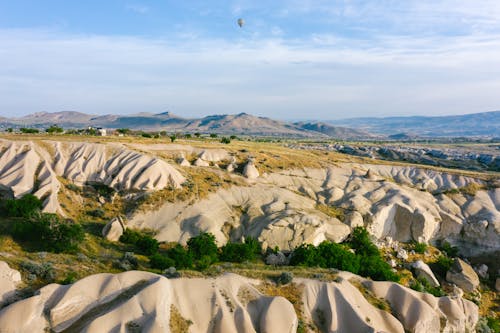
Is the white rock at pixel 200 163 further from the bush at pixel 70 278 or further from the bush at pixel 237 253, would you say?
the bush at pixel 70 278

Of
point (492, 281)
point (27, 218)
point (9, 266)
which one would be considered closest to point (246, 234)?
point (27, 218)

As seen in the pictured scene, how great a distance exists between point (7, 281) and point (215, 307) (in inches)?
444

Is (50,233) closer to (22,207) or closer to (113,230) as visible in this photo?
(113,230)

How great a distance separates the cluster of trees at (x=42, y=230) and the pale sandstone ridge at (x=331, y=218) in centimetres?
840

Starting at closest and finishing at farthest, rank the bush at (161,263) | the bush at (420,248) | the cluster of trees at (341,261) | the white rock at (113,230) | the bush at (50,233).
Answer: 1. the bush at (161,263)
2. the bush at (50,233)
3. the cluster of trees at (341,261)
4. the white rock at (113,230)
5. the bush at (420,248)

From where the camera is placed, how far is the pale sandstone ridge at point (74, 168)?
4041cm

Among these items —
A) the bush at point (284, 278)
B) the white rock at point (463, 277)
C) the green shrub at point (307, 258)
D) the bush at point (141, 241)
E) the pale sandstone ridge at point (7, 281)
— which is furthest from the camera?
the white rock at point (463, 277)

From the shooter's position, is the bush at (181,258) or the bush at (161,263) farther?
the bush at (181,258)

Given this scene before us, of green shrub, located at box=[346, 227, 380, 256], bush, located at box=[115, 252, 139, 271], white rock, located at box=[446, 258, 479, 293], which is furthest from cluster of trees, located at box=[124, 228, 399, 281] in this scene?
white rock, located at box=[446, 258, 479, 293]

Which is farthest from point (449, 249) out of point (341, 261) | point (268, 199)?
point (268, 199)

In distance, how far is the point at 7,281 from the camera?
19547 mm

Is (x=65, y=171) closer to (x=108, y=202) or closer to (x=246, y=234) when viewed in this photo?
(x=108, y=202)

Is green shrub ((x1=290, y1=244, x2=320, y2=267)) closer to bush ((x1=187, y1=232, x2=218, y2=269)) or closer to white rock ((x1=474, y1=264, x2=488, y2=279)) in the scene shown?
bush ((x1=187, y1=232, x2=218, y2=269))

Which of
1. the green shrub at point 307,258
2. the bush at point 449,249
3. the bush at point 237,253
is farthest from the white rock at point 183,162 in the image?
the bush at point 449,249
